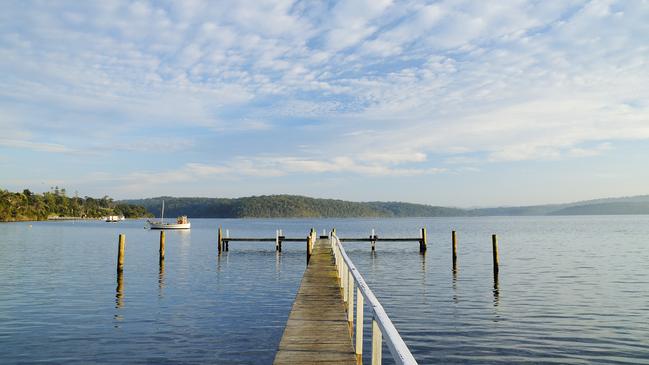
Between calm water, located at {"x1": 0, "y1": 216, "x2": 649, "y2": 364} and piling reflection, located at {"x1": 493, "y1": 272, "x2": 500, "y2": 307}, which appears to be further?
piling reflection, located at {"x1": 493, "y1": 272, "x2": 500, "y2": 307}

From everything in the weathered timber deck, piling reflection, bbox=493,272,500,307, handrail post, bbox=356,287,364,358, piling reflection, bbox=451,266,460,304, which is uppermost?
handrail post, bbox=356,287,364,358

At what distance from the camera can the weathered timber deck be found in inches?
379

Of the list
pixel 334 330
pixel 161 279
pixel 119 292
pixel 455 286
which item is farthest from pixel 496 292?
pixel 161 279

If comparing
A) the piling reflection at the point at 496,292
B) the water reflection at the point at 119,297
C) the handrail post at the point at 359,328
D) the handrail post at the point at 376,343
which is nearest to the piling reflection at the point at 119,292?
the water reflection at the point at 119,297

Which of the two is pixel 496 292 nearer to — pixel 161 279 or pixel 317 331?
pixel 317 331

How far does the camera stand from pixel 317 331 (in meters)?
11.6

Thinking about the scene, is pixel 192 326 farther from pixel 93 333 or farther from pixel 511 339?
pixel 511 339

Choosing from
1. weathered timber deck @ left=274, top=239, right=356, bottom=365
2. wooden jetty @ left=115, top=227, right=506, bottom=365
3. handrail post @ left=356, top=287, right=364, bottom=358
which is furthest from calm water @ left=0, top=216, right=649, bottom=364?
handrail post @ left=356, top=287, right=364, bottom=358

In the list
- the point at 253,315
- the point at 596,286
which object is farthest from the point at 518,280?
the point at 253,315

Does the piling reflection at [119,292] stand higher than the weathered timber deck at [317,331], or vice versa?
the weathered timber deck at [317,331]

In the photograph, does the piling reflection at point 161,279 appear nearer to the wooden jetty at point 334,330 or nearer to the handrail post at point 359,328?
the wooden jetty at point 334,330

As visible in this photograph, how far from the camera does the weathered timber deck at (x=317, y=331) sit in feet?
31.6

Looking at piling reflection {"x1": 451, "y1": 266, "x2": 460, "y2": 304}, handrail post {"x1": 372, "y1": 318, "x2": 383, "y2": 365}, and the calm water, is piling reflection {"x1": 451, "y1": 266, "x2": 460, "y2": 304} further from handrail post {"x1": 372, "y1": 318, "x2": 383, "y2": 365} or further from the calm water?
handrail post {"x1": 372, "y1": 318, "x2": 383, "y2": 365}

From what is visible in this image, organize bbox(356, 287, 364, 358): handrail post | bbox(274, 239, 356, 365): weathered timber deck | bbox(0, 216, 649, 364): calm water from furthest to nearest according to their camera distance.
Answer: bbox(0, 216, 649, 364): calm water, bbox(356, 287, 364, 358): handrail post, bbox(274, 239, 356, 365): weathered timber deck
